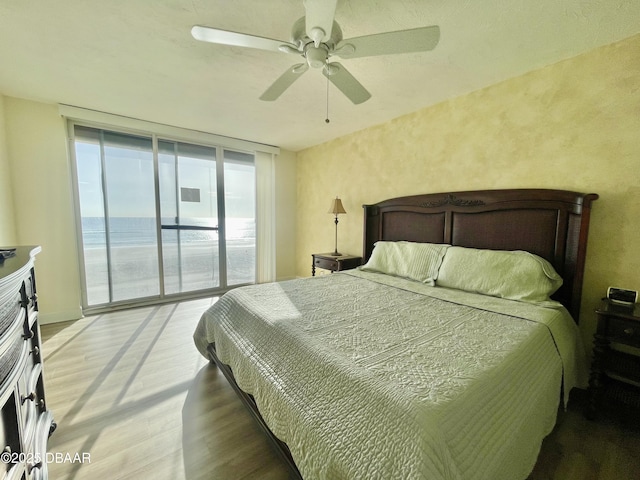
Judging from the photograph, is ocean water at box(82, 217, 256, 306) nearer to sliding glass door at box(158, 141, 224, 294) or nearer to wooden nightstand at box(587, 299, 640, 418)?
sliding glass door at box(158, 141, 224, 294)

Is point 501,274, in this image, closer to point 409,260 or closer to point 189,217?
point 409,260

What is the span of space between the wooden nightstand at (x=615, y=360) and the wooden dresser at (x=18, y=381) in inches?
106

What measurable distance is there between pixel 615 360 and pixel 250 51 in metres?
3.11

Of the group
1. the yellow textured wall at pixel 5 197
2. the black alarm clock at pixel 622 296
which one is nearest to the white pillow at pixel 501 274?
the black alarm clock at pixel 622 296

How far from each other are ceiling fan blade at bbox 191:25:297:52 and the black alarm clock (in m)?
2.45

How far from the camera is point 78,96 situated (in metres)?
→ 2.60

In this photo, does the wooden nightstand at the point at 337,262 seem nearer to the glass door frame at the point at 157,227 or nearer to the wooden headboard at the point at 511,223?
the wooden headboard at the point at 511,223

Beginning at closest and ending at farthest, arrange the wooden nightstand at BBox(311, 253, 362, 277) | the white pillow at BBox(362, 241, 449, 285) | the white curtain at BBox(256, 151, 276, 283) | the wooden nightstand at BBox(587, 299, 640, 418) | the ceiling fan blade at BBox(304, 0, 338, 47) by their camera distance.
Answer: the ceiling fan blade at BBox(304, 0, 338, 47) → the wooden nightstand at BBox(587, 299, 640, 418) → the white pillow at BBox(362, 241, 449, 285) → the wooden nightstand at BBox(311, 253, 362, 277) → the white curtain at BBox(256, 151, 276, 283)

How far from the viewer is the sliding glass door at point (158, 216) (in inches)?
125

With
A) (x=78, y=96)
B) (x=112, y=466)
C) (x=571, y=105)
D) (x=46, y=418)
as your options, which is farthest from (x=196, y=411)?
(x=571, y=105)

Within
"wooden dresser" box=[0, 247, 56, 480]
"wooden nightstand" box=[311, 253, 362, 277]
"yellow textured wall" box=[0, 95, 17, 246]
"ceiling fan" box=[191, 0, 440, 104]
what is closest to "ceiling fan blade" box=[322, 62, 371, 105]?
"ceiling fan" box=[191, 0, 440, 104]

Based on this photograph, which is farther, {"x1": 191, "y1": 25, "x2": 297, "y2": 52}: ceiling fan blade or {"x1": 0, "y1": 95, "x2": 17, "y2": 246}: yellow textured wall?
{"x1": 0, "y1": 95, "x2": 17, "y2": 246}: yellow textured wall

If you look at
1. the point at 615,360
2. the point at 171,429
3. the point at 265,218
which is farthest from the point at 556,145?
the point at 265,218

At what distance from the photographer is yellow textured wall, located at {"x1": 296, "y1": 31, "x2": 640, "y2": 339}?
1695mm
